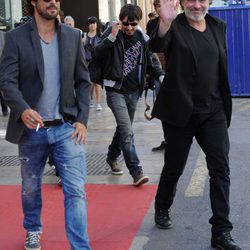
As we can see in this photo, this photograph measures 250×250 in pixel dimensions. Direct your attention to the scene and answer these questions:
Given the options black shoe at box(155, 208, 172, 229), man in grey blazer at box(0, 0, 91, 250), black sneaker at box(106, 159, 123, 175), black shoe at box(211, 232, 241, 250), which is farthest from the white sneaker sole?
man in grey blazer at box(0, 0, 91, 250)

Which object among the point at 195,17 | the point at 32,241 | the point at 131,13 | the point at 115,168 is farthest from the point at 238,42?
the point at 32,241

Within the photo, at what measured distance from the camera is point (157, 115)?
14.8ft

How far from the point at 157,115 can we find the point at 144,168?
2.57 m

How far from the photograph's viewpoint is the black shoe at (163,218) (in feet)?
15.8

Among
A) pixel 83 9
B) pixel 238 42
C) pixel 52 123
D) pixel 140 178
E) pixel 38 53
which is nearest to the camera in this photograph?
pixel 38 53

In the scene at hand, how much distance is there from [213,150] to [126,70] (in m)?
2.08

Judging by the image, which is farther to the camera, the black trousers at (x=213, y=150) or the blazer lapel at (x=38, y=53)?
the black trousers at (x=213, y=150)

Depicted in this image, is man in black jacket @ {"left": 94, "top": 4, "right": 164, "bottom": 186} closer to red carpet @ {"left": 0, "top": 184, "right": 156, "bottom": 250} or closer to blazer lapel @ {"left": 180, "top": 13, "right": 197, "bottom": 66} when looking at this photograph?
red carpet @ {"left": 0, "top": 184, "right": 156, "bottom": 250}

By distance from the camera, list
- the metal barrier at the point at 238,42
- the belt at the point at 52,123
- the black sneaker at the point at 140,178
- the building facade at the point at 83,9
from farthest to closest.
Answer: the building facade at the point at 83,9, the metal barrier at the point at 238,42, the black sneaker at the point at 140,178, the belt at the point at 52,123

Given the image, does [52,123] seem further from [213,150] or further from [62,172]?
[213,150]

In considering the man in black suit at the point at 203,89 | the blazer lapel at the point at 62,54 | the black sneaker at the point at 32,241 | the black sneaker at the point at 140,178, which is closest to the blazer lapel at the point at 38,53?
the blazer lapel at the point at 62,54

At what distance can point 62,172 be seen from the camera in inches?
154

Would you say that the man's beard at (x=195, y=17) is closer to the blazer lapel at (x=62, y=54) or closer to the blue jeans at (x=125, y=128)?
the blazer lapel at (x=62, y=54)

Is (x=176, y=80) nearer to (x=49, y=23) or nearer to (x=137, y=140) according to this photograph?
(x=49, y=23)
